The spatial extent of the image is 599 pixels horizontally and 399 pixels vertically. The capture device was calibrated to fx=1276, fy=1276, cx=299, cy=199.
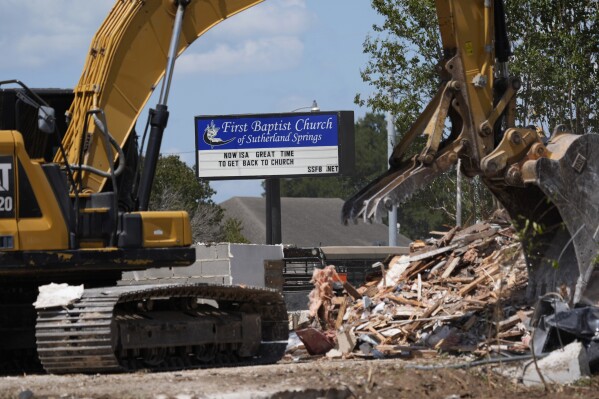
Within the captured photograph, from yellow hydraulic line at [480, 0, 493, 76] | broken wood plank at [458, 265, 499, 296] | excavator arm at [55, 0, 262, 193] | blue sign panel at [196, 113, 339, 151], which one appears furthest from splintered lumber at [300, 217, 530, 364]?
blue sign panel at [196, 113, 339, 151]

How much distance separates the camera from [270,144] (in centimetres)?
3981

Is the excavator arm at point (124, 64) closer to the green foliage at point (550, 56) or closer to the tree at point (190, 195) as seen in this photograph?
the green foliage at point (550, 56)

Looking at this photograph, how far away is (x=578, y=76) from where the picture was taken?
30.2 meters

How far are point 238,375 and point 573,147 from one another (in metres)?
4.96

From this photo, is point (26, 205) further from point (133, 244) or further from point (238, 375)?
point (238, 375)

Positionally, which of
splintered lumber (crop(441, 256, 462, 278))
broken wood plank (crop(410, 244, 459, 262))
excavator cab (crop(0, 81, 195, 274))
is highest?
excavator cab (crop(0, 81, 195, 274))

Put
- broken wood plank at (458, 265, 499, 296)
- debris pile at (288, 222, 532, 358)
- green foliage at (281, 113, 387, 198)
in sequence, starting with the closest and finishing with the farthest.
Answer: debris pile at (288, 222, 532, 358) → broken wood plank at (458, 265, 499, 296) → green foliage at (281, 113, 387, 198)

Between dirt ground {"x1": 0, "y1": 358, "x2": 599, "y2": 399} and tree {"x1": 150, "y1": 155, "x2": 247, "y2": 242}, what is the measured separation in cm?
3947

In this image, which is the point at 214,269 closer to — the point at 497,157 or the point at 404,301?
the point at 404,301

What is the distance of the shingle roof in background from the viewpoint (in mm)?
74188

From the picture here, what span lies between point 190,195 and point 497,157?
42.5 m

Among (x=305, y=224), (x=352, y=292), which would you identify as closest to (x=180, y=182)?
(x=305, y=224)

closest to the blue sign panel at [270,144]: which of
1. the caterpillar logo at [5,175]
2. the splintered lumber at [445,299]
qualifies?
the splintered lumber at [445,299]

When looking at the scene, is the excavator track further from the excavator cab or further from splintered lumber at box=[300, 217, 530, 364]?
splintered lumber at box=[300, 217, 530, 364]
